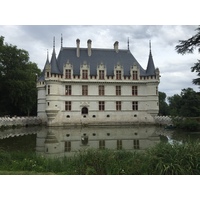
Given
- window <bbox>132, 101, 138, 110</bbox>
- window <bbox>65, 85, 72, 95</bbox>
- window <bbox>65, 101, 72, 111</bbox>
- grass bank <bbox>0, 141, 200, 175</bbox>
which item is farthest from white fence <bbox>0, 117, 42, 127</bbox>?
grass bank <bbox>0, 141, 200, 175</bbox>

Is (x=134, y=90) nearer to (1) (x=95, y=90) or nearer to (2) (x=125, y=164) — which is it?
(1) (x=95, y=90)

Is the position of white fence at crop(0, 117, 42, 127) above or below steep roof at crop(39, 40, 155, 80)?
below

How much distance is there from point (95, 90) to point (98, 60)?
3.93 meters

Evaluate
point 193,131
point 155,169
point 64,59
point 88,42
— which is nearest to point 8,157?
point 155,169

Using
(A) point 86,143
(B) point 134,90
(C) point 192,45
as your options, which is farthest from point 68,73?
(C) point 192,45

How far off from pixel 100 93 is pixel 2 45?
12272 mm

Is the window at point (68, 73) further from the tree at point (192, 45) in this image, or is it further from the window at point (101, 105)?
the tree at point (192, 45)

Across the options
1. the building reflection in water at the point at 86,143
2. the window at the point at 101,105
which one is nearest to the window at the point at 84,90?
the window at the point at 101,105

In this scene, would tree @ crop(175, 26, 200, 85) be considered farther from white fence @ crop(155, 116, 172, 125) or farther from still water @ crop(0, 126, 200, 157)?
white fence @ crop(155, 116, 172, 125)

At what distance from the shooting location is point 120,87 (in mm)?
27250

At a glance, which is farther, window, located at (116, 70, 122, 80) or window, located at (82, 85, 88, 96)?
window, located at (116, 70, 122, 80)

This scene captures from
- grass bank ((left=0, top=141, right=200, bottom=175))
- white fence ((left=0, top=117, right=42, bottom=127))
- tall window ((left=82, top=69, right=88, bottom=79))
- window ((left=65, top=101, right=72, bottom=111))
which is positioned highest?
tall window ((left=82, top=69, right=88, bottom=79))

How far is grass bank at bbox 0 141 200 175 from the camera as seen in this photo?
214 inches

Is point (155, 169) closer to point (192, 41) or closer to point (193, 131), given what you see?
point (192, 41)
